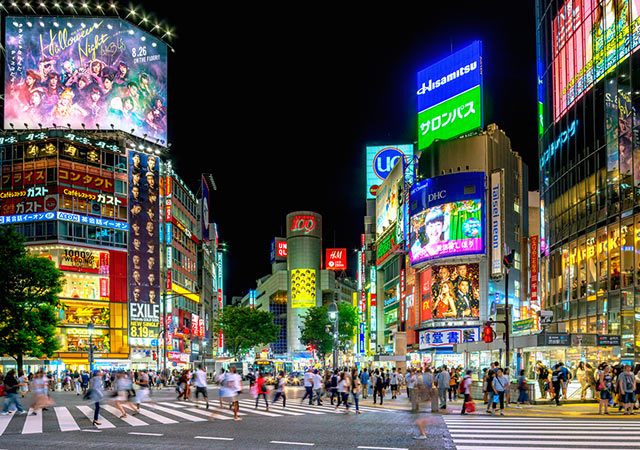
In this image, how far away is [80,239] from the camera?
262 feet

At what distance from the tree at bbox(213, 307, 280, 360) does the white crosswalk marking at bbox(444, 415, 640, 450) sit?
261 ft

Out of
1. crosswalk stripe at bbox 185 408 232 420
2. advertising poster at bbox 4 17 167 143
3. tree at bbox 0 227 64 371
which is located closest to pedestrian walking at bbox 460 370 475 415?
crosswalk stripe at bbox 185 408 232 420

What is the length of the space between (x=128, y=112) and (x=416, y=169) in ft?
112

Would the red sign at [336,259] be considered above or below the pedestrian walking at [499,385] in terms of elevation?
above

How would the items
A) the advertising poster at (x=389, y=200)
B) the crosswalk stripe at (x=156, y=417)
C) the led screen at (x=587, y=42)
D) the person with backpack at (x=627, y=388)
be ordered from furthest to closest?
the advertising poster at (x=389, y=200), the led screen at (x=587, y=42), the person with backpack at (x=627, y=388), the crosswalk stripe at (x=156, y=417)

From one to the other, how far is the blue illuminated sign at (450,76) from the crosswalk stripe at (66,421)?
2180 inches

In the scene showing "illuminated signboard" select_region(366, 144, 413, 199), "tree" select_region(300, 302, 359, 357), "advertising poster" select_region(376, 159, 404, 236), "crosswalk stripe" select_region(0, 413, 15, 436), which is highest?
"illuminated signboard" select_region(366, 144, 413, 199)

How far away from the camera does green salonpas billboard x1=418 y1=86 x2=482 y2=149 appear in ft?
241

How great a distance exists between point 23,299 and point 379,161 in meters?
78.9

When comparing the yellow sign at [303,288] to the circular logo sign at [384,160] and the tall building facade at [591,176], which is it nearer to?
the circular logo sign at [384,160]

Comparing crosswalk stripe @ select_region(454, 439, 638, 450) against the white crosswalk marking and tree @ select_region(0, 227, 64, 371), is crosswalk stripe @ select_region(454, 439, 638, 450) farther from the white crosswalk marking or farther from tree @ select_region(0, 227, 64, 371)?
tree @ select_region(0, 227, 64, 371)

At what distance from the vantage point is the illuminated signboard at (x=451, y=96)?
7375 cm

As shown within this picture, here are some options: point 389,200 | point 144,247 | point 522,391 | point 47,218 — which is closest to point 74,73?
point 47,218

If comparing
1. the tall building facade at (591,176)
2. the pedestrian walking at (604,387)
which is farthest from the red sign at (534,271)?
the pedestrian walking at (604,387)
